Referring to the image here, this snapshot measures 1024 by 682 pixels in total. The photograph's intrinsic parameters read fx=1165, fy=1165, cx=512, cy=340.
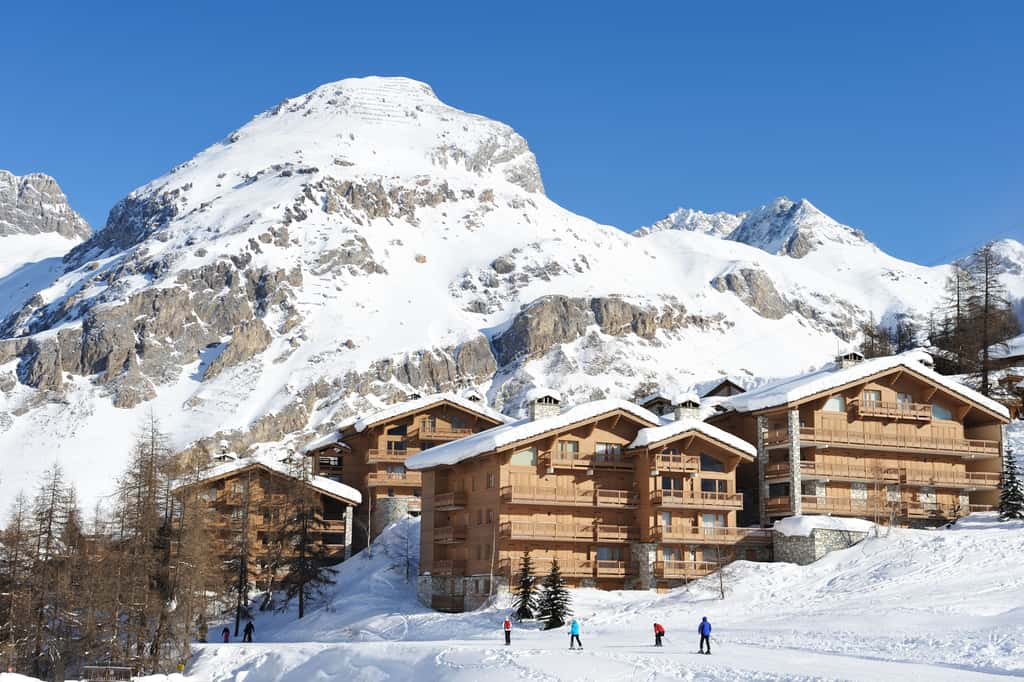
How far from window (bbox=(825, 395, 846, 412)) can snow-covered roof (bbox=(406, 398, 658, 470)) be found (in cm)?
1151

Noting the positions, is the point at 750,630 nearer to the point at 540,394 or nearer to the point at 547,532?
the point at 547,532

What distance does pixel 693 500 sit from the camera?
6681cm

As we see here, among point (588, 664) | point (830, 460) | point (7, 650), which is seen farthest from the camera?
point (830, 460)

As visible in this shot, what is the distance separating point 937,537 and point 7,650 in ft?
150

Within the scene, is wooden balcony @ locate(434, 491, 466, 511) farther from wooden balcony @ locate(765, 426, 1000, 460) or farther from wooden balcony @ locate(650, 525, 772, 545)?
wooden balcony @ locate(765, 426, 1000, 460)

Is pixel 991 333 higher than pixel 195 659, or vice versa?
pixel 991 333

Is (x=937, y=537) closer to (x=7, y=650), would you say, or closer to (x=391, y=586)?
(x=391, y=586)

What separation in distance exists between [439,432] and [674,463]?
28938 millimetres

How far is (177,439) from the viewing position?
183 meters

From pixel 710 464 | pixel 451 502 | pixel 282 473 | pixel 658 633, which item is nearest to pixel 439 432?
pixel 282 473

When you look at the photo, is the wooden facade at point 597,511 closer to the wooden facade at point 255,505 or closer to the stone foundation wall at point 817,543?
the stone foundation wall at point 817,543

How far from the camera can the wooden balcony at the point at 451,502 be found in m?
69.6

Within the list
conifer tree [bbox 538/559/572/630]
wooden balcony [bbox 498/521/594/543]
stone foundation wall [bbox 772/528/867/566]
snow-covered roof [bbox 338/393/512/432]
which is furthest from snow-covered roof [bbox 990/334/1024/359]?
conifer tree [bbox 538/559/572/630]

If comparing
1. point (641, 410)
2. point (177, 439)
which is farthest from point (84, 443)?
point (641, 410)
